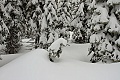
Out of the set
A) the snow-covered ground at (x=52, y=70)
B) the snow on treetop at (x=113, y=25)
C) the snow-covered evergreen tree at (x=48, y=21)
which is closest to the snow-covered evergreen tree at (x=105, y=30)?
the snow on treetop at (x=113, y=25)

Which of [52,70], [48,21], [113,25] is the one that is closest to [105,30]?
[113,25]

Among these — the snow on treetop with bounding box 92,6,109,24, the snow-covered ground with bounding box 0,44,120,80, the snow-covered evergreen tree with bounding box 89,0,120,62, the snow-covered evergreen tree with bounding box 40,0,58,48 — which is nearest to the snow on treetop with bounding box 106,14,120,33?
the snow-covered evergreen tree with bounding box 89,0,120,62

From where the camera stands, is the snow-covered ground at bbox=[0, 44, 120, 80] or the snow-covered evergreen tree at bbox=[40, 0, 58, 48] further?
the snow-covered evergreen tree at bbox=[40, 0, 58, 48]

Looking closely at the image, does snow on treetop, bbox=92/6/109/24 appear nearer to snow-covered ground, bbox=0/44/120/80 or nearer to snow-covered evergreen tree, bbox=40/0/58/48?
snow-covered ground, bbox=0/44/120/80

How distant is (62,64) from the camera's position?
24.2ft

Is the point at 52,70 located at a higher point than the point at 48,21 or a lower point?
lower

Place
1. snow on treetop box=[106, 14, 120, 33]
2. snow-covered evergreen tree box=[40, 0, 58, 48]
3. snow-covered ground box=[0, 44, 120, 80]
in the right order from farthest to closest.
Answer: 1. snow-covered evergreen tree box=[40, 0, 58, 48]
2. snow on treetop box=[106, 14, 120, 33]
3. snow-covered ground box=[0, 44, 120, 80]

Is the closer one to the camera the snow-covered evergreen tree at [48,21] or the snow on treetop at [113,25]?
the snow on treetop at [113,25]

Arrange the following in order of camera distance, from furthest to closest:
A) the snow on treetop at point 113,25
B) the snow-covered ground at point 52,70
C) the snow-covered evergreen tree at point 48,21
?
the snow-covered evergreen tree at point 48,21
the snow on treetop at point 113,25
the snow-covered ground at point 52,70

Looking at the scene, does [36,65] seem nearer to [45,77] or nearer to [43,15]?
[45,77]

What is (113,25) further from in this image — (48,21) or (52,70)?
(48,21)

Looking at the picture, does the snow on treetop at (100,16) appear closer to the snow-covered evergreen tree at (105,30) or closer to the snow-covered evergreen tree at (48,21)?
the snow-covered evergreen tree at (105,30)

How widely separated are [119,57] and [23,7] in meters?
9.85

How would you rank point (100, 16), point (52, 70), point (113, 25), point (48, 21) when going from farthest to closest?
point (48, 21) → point (100, 16) → point (113, 25) → point (52, 70)
